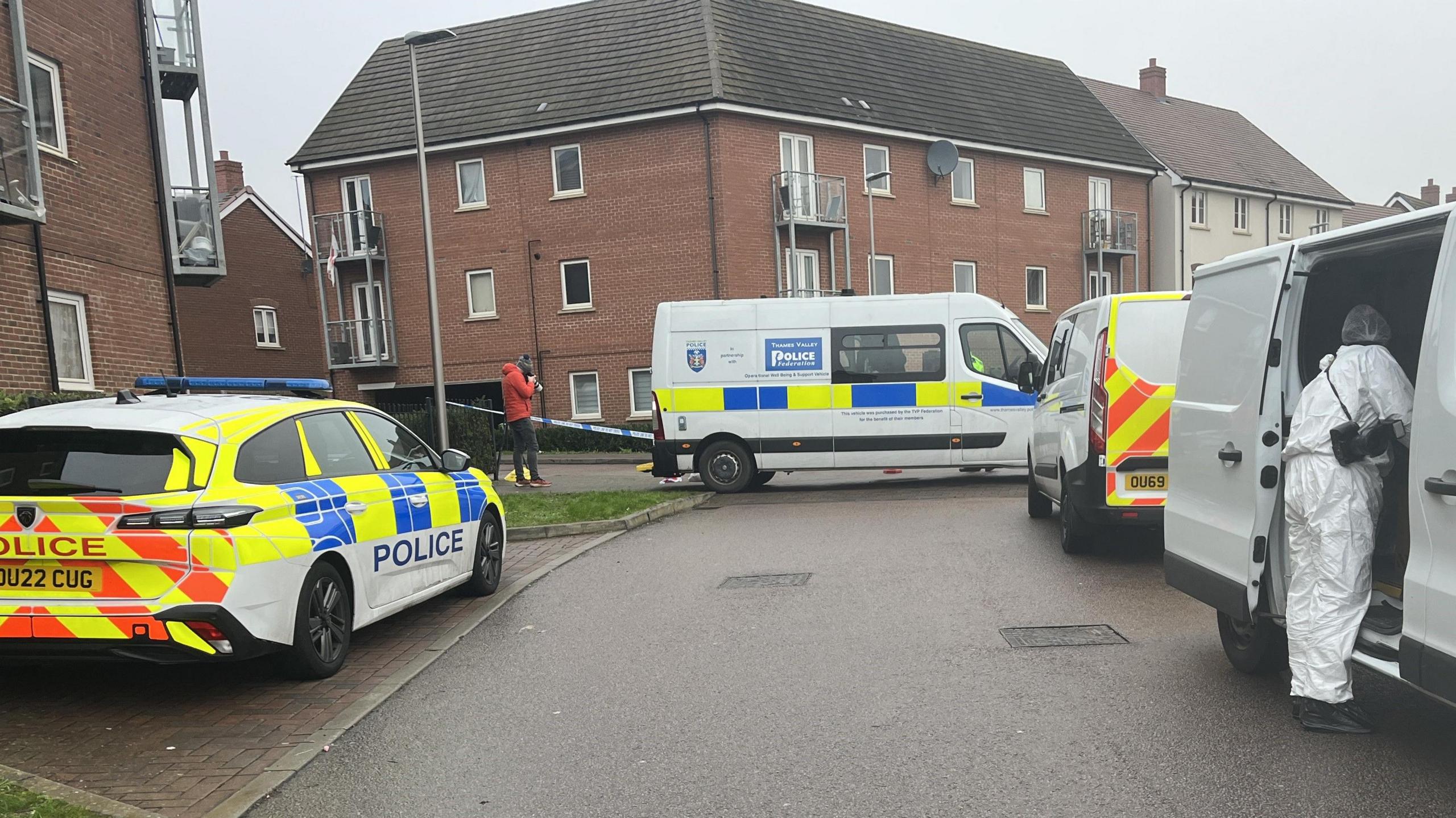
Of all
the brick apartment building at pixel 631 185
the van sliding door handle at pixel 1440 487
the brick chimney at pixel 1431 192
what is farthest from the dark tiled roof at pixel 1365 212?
the van sliding door handle at pixel 1440 487

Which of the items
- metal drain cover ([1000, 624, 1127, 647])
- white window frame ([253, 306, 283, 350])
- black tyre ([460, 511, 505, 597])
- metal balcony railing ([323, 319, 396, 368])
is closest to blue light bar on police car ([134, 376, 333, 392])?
black tyre ([460, 511, 505, 597])

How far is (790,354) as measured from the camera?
14.6m

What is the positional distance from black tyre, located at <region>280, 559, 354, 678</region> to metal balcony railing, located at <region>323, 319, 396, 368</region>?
79.3ft

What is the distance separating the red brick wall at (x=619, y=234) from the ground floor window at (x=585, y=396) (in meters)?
0.24

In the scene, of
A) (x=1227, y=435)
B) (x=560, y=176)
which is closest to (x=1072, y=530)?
(x=1227, y=435)

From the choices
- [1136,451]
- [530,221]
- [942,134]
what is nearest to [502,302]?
[530,221]

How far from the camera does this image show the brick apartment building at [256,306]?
35.3 meters

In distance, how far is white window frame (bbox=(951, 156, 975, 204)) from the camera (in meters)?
30.6

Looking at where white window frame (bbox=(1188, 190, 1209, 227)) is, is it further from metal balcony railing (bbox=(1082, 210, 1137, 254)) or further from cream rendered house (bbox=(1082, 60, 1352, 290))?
metal balcony railing (bbox=(1082, 210, 1137, 254))

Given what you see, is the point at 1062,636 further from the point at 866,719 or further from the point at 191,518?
the point at 191,518

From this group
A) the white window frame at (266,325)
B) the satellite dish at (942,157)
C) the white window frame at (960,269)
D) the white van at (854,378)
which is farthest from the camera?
the white window frame at (266,325)

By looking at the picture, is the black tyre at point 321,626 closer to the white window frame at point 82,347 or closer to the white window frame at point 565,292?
the white window frame at point 82,347

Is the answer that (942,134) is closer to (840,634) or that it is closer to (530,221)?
(530,221)

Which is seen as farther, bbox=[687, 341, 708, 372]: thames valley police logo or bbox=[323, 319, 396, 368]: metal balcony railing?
bbox=[323, 319, 396, 368]: metal balcony railing
